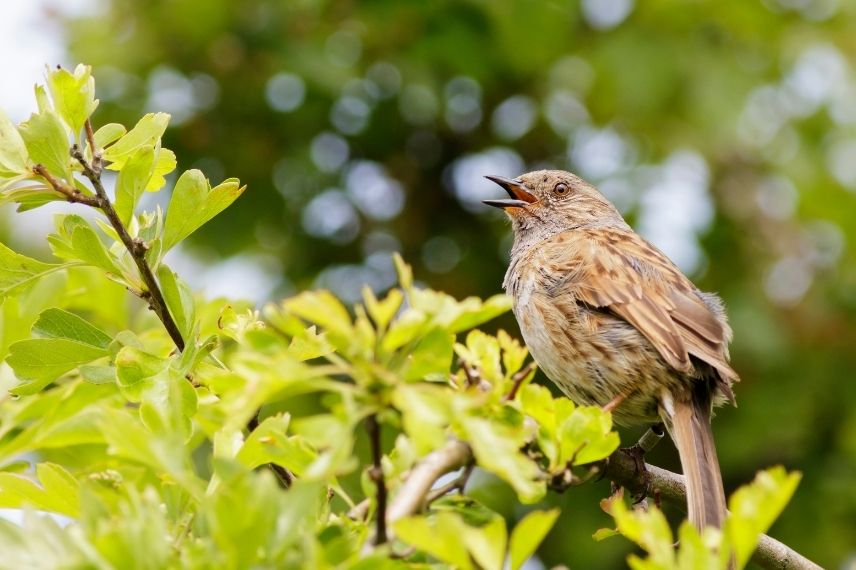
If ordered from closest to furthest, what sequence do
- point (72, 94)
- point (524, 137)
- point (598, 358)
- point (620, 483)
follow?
point (72, 94) → point (620, 483) → point (598, 358) → point (524, 137)

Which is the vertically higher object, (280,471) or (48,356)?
(48,356)

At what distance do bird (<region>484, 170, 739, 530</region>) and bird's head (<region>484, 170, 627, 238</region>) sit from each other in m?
0.64

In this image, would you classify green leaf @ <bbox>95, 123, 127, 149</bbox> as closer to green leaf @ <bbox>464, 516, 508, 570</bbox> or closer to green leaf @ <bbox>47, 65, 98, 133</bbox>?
green leaf @ <bbox>47, 65, 98, 133</bbox>

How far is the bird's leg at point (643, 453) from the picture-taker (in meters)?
3.54


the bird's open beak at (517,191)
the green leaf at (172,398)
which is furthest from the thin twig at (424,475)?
the bird's open beak at (517,191)

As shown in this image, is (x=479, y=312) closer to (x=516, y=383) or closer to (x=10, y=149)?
(x=516, y=383)

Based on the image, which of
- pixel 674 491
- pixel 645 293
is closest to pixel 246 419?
pixel 674 491

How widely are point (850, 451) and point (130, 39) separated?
5.86 m

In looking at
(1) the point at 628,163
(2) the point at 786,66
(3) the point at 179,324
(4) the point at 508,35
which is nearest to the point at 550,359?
(3) the point at 179,324

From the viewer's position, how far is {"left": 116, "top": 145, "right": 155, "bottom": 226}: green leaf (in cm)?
253

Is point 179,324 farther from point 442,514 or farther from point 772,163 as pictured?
point 772,163

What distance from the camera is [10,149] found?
2.44 metres

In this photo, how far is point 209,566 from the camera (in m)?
1.73

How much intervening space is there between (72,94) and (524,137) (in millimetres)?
6663
